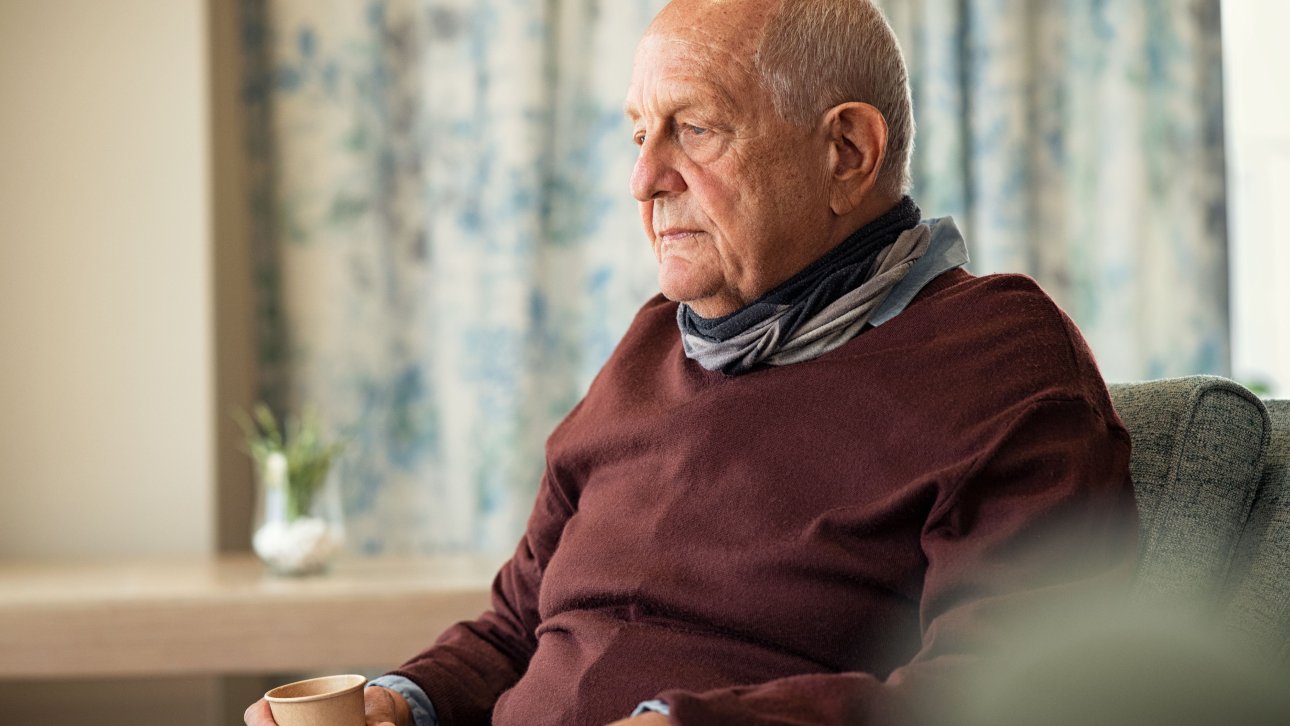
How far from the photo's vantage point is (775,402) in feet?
4.12

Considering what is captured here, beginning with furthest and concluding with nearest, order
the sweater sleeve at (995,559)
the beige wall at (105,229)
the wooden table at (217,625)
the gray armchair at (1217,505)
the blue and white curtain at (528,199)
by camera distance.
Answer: the blue and white curtain at (528,199), the beige wall at (105,229), the wooden table at (217,625), the gray armchair at (1217,505), the sweater sleeve at (995,559)

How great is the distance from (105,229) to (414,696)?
188 centimetres

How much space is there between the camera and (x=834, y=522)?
1.17 meters

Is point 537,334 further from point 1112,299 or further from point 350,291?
point 1112,299

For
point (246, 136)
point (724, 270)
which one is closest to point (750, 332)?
point (724, 270)

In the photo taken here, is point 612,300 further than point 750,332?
Yes

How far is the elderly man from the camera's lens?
1076 mm


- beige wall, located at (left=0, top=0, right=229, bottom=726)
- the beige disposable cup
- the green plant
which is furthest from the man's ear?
beige wall, located at (left=0, top=0, right=229, bottom=726)

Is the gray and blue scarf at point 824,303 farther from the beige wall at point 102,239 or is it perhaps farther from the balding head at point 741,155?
the beige wall at point 102,239

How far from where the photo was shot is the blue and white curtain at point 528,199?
9.97 ft

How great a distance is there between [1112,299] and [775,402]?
2164 millimetres

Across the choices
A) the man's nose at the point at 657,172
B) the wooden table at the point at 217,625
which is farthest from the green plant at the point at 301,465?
the man's nose at the point at 657,172

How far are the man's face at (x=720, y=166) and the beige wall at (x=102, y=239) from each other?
1.81m

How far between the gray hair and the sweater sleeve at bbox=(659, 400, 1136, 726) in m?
0.39
